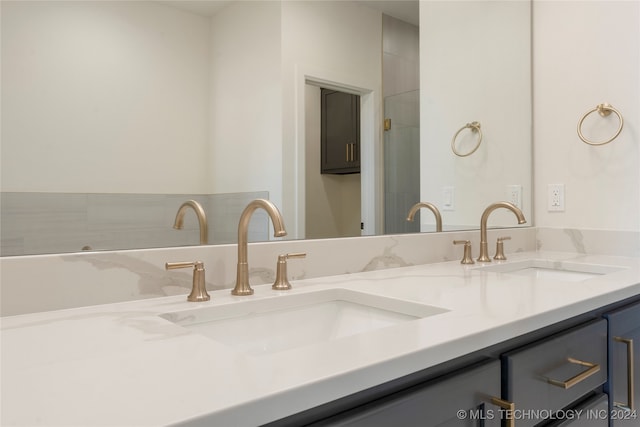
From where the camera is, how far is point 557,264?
1.61m

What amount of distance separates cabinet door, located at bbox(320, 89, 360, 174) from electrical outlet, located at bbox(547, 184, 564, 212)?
1049 mm

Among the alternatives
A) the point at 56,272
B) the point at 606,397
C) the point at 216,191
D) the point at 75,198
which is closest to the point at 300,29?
the point at 216,191

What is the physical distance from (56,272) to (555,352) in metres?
0.94

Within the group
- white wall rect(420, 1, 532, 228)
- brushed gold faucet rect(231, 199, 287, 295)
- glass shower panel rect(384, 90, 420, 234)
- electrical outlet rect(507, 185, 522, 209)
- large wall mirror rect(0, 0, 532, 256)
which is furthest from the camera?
electrical outlet rect(507, 185, 522, 209)

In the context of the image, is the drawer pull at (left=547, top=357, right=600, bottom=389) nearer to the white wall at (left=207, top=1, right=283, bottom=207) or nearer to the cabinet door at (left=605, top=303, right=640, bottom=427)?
the cabinet door at (left=605, top=303, right=640, bottom=427)

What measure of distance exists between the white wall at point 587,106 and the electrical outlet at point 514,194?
9cm

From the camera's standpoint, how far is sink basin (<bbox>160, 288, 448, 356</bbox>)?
89 centimetres

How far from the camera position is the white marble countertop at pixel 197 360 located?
0.45 metres

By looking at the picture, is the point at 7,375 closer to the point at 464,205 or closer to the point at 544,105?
the point at 464,205

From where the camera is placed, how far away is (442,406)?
66 centimetres

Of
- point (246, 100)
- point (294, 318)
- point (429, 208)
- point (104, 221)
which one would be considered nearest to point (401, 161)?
point (429, 208)

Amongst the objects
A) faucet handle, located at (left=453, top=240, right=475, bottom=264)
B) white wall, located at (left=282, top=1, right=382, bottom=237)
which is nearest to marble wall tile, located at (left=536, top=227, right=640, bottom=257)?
faucet handle, located at (left=453, top=240, right=475, bottom=264)

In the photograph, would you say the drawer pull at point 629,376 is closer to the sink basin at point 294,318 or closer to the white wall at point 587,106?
the sink basin at point 294,318

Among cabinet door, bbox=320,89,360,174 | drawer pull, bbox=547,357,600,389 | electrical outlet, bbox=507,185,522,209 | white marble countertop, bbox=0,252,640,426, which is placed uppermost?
cabinet door, bbox=320,89,360,174
